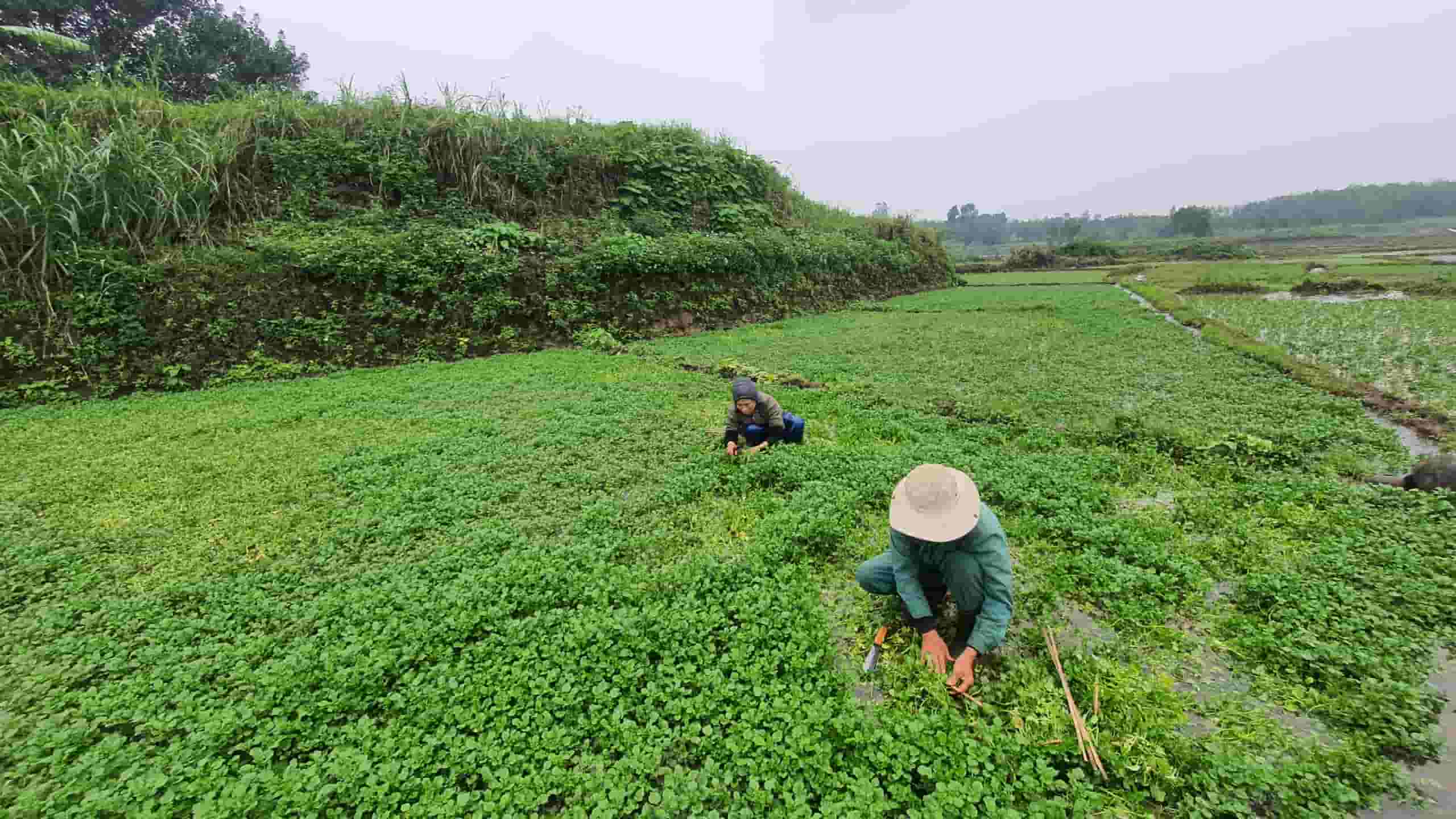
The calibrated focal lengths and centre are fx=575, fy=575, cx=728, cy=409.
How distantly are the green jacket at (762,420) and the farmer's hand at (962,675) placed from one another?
316 cm

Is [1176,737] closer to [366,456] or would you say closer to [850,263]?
[366,456]

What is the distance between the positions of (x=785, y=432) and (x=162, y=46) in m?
31.8

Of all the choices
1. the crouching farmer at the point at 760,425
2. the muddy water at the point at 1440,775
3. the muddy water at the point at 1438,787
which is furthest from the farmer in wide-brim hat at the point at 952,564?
the crouching farmer at the point at 760,425

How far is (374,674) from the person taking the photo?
117 inches

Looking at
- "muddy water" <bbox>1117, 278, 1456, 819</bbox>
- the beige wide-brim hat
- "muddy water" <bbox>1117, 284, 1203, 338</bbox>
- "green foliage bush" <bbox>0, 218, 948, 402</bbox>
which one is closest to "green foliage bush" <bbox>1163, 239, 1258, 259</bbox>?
"muddy water" <bbox>1117, 284, 1203, 338</bbox>

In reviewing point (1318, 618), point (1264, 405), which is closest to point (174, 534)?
point (1318, 618)

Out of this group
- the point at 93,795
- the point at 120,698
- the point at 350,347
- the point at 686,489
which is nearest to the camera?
the point at 93,795

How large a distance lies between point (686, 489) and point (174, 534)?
154 inches

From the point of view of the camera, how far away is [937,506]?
2.85 metres

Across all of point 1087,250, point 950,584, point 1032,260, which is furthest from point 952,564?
point 1087,250

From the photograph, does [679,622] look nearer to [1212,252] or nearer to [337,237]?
[337,237]

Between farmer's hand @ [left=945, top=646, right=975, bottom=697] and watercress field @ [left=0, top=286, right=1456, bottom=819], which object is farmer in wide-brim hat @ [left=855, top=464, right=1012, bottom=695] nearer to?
farmer's hand @ [left=945, top=646, right=975, bottom=697]

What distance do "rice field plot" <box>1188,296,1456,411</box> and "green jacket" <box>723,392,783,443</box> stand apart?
755 centimetres

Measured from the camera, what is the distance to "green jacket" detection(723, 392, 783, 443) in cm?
581
